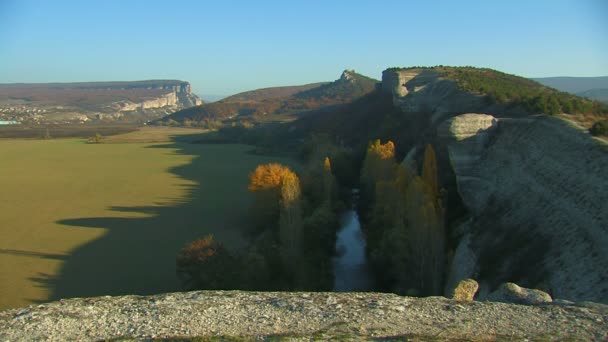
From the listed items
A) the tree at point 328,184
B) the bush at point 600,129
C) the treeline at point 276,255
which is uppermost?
the bush at point 600,129

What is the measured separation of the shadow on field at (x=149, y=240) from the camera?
21806 millimetres

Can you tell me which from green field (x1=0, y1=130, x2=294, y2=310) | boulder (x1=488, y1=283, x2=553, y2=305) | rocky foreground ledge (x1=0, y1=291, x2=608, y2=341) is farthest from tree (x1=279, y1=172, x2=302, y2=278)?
boulder (x1=488, y1=283, x2=553, y2=305)

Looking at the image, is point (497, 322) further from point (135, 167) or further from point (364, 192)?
point (135, 167)

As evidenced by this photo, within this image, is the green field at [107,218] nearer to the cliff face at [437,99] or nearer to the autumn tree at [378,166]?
the autumn tree at [378,166]

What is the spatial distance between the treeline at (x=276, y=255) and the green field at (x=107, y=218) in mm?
2241

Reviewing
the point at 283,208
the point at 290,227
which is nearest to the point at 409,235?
the point at 290,227

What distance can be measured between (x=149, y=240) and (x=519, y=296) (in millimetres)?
22179

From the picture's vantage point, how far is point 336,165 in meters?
41.3

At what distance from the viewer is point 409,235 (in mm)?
19734

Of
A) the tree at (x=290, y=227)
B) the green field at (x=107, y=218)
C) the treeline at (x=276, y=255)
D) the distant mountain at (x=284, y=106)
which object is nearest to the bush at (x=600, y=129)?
the treeline at (x=276, y=255)

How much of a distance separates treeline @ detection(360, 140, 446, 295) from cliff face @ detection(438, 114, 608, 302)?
1066mm

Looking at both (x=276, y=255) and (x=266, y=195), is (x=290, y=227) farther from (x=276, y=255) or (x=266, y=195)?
(x=266, y=195)

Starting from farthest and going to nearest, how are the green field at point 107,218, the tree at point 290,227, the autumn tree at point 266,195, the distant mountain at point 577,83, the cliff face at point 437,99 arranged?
1. the distant mountain at point 577,83
2. the cliff face at point 437,99
3. the autumn tree at point 266,195
4. the green field at point 107,218
5. the tree at point 290,227

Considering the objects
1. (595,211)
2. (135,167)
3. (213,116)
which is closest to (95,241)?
(595,211)
